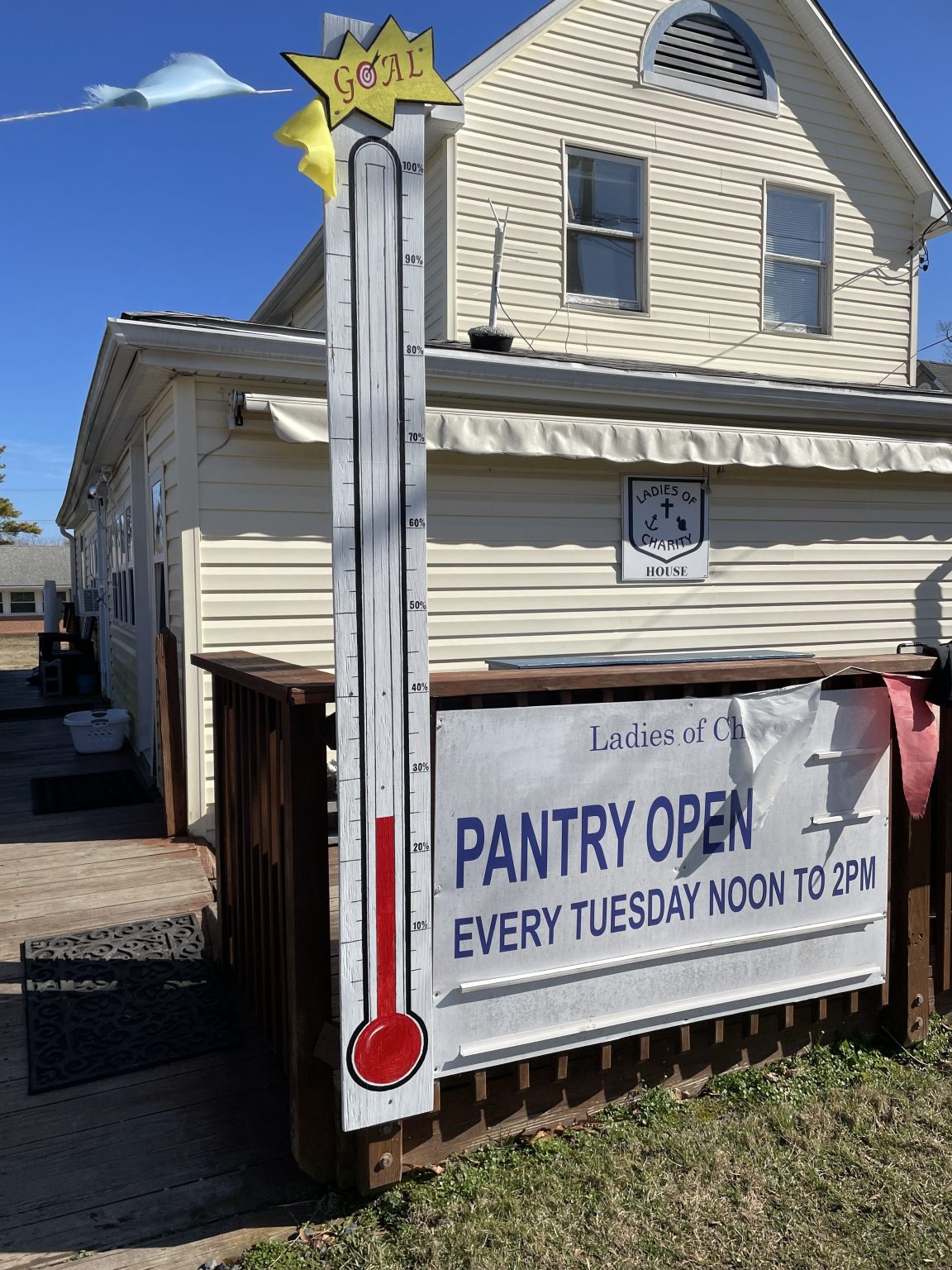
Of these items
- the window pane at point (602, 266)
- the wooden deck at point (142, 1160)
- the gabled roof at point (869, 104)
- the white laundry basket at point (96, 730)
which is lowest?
the wooden deck at point (142, 1160)

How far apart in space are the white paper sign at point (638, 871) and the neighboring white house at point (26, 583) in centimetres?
4374

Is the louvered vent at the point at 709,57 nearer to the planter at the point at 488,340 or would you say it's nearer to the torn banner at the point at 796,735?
the planter at the point at 488,340

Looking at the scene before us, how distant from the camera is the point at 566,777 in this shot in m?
2.70

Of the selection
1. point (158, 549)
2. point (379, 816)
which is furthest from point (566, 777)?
point (158, 549)

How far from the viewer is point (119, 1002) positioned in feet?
11.3

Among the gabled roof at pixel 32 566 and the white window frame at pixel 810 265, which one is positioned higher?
the white window frame at pixel 810 265

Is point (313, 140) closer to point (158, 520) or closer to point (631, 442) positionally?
point (631, 442)

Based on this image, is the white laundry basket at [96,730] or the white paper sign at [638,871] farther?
the white laundry basket at [96,730]

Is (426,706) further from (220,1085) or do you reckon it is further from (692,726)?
(220,1085)

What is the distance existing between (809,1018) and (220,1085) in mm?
1969

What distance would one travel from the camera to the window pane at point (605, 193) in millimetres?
8680

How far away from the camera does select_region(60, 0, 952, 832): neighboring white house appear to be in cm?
565

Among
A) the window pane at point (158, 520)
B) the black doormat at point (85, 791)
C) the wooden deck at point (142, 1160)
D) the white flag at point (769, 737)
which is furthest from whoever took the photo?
the window pane at point (158, 520)

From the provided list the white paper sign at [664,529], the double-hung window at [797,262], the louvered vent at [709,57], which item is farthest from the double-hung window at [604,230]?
the white paper sign at [664,529]
